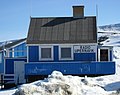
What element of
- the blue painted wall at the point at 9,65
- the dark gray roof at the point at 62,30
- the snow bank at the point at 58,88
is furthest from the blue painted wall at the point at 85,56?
the snow bank at the point at 58,88

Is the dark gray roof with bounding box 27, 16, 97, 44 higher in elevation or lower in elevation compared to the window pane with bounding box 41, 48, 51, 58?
higher

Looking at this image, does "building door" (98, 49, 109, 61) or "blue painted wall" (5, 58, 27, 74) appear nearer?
"building door" (98, 49, 109, 61)

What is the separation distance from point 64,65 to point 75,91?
11115mm

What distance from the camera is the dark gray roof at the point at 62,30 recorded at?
91.6 feet

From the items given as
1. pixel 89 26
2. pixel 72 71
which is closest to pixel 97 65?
Result: pixel 72 71

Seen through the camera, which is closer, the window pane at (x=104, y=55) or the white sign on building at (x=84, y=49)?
the white sign on building at (x=84, y=49)

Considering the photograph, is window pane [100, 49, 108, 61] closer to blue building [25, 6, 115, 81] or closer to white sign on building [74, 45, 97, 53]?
blue building [25, 6, 115, 81]

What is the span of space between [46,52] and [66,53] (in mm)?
1627

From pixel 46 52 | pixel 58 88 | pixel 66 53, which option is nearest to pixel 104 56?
pixel 66 53

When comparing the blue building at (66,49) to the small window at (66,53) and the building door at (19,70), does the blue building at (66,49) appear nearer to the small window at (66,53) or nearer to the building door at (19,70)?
the small window at (66,53)

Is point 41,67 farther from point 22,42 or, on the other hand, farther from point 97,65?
point 22,42

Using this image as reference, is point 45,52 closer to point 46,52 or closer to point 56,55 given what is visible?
point 46,52

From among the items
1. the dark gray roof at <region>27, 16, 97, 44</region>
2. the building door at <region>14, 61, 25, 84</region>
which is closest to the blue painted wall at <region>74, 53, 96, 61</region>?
the dark gray roof at <region>27, 16, 97, 44</region>

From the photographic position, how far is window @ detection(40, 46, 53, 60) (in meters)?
27.8
